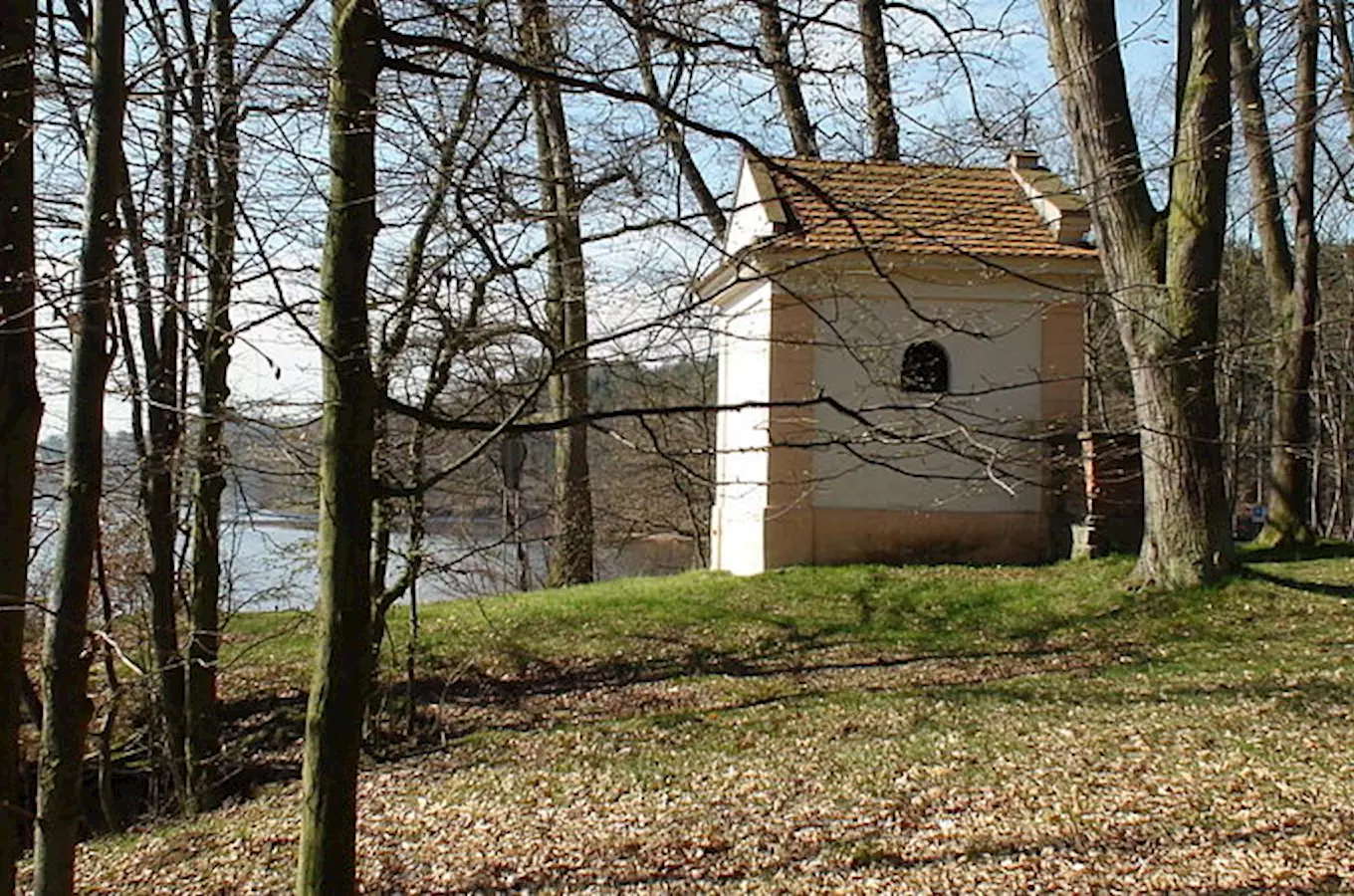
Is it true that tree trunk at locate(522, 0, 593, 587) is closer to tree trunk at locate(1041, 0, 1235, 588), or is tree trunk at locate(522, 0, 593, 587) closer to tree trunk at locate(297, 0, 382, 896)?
tree trunk at locate(297, 0, 382, 896)

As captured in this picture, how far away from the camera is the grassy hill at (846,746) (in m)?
5.99

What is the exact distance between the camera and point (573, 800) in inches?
301

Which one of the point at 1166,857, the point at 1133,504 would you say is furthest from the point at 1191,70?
the point at 1166,857

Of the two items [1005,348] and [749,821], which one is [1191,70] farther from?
[749,821]

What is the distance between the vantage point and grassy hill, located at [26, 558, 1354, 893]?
236 inches

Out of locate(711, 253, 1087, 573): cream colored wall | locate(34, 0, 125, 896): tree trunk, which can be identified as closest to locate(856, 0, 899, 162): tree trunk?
locate(34, 0, 125, 896): tree trunk

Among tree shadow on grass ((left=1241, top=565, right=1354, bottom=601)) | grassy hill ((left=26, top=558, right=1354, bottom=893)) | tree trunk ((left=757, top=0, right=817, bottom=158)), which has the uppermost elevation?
tree trunk ((left=757, top=0, right=817, bottom=158))

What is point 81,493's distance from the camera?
448 cm

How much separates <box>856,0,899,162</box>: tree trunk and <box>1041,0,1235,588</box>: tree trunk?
4.87 metres

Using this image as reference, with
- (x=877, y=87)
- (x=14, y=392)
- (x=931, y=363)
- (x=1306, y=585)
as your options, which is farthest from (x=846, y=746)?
(x=931, y=363)

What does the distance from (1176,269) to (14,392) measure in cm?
1077

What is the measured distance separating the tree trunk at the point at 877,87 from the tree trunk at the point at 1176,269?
192 inches

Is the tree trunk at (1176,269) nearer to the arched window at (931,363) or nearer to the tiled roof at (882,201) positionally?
the arched window at (931,363)

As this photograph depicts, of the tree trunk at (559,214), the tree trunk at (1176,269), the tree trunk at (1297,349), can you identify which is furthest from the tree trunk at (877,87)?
the tree trunk at (1297,349)
